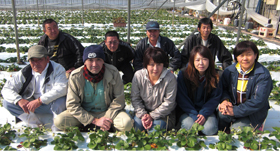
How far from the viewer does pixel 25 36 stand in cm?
888

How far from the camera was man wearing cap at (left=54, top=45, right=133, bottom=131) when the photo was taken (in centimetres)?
249

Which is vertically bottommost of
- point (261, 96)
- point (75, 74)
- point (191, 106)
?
point (191, 106)

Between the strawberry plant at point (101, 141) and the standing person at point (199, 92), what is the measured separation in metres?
0.85

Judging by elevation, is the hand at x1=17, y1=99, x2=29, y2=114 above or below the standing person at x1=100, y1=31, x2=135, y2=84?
below

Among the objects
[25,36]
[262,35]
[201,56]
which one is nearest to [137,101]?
[201,56]

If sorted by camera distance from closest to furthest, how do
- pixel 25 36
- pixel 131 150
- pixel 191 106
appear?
pixel 131 150 → pixel 191 106 → pixel 25 36

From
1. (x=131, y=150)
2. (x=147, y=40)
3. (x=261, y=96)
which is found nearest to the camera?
(x=131, y=150)

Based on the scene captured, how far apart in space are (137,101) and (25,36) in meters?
7.85

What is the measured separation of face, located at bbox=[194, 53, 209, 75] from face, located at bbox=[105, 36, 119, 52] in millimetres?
1325

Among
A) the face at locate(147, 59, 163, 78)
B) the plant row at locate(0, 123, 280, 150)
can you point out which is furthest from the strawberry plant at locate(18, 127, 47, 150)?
the face at locate(147, 59, 163, 78)

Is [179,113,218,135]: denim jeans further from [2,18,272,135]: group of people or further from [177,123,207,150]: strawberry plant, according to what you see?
[177,123,207,150]: strawberry plant

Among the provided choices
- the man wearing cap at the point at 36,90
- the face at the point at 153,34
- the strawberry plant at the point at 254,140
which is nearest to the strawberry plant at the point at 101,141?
the man wearing cap at the point at 36,90

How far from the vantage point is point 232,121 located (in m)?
2.71

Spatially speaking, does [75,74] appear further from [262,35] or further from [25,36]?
[262,35]
